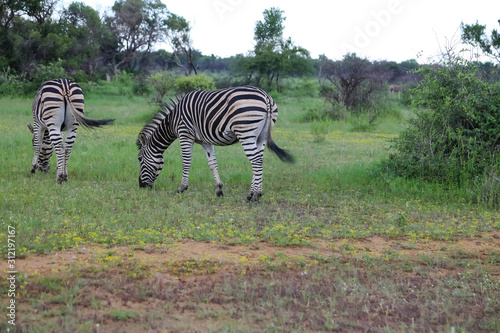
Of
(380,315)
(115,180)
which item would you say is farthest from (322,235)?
(115,180)

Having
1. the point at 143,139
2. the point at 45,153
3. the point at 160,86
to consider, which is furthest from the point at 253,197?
the point at 160,86

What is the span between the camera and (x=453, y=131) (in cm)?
917

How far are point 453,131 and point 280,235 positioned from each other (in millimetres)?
5080

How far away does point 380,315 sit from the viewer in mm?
3854

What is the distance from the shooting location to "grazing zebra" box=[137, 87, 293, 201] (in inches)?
325

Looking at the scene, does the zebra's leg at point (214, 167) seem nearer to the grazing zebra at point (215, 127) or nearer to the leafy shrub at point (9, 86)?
the grazing zebra at point (215, 127)

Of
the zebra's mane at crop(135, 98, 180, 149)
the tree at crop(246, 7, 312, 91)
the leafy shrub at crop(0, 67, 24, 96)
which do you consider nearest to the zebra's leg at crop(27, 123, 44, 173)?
the zebra's mane at crop(135, 98, 180, 149)

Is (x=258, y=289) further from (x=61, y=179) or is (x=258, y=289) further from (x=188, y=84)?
(x=188, y=84)

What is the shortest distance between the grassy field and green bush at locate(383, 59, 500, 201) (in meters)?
0.51

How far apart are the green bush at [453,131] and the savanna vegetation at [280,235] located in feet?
0.12

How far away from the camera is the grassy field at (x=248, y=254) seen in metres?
3.76

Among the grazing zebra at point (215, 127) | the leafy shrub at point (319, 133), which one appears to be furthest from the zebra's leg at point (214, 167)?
the leafy shrub at point (319, 133)

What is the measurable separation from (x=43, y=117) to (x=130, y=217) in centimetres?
415

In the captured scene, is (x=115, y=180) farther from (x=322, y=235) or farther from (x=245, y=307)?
(x=245, y=307)
